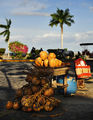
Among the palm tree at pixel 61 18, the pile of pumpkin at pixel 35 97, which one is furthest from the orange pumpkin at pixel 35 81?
the palm tree at pixel 61 18

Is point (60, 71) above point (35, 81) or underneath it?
above

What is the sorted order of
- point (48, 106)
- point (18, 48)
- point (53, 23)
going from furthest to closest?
point (53, 23)
point (18, 48)
point (48, 106)

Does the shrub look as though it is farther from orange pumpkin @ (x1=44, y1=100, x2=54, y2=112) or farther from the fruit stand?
orange pumpkin @ (x1=44, y1=100, x2=54, y2=112)

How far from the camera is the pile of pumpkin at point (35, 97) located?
5.91 meters

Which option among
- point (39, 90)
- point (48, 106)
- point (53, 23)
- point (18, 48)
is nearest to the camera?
point (48, 106)

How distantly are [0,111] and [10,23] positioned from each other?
176 feet

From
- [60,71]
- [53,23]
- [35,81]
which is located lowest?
[35,81]

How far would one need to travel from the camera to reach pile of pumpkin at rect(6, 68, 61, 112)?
19.4ft

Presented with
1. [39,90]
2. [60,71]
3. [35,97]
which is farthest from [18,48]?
[35,97]

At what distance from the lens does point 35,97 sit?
5945 mm

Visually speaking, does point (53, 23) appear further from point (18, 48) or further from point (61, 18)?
point (18, 48)

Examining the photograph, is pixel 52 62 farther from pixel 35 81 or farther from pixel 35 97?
pixel 35 97

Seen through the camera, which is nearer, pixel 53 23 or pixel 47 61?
pixel 47 61

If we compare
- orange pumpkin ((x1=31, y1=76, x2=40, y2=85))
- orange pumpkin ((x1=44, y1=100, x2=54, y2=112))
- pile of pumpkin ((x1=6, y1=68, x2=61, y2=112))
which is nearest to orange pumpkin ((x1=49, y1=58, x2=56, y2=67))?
pile of pumpkin ((x1=6, y1=68, x2=61, y2=112))
